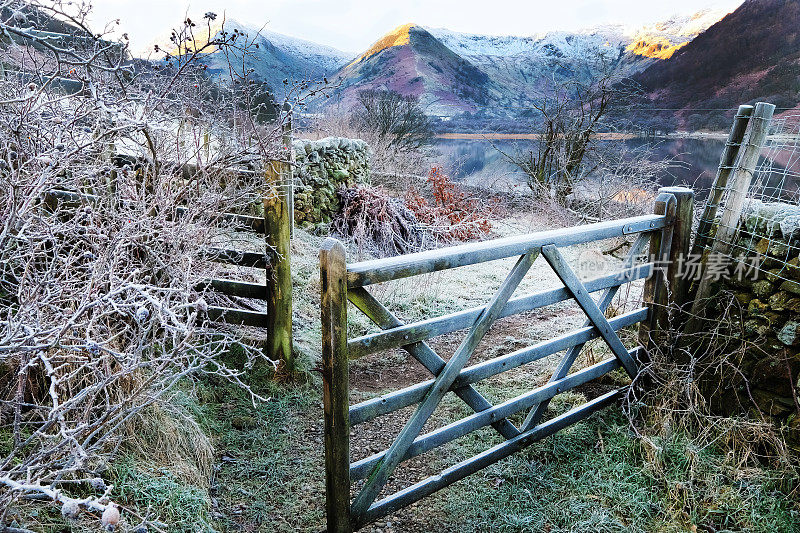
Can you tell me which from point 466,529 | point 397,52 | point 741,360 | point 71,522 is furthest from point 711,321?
point 397,52

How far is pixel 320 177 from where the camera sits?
32.9 ft

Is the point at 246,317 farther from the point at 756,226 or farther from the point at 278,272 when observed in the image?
the point at 756,226

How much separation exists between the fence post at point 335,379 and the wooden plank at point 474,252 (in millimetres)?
102

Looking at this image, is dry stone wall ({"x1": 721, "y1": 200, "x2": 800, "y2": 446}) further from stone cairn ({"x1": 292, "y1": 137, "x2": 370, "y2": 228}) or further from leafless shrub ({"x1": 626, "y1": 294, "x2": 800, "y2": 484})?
stone cairn ({"x1": 292, "y1": 137, "x2": 370, "y2": 228})

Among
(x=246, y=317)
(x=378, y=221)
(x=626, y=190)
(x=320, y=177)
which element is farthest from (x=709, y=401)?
(x=626, y=190)

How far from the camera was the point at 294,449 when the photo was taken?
3.74 m

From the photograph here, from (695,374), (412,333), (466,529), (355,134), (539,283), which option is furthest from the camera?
(355,134)

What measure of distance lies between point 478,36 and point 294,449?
150 feet

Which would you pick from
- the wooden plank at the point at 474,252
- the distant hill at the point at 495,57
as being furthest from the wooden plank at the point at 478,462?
the distant hill at the point at 495,57

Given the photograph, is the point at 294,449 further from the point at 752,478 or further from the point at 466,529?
the point at 752,478

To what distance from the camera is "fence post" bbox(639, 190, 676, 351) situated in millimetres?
3730

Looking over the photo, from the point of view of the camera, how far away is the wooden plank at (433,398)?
105 inches

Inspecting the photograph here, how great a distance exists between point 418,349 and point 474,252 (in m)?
0.63

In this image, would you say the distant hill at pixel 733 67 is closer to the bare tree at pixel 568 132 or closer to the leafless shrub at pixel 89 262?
the bare tree at pixel 568 132
